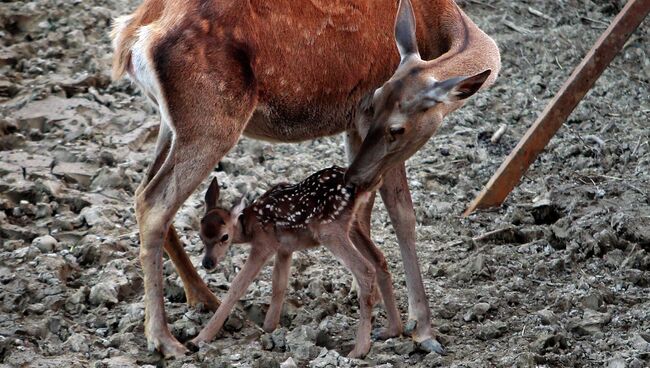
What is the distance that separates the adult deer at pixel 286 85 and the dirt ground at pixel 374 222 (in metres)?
0.38

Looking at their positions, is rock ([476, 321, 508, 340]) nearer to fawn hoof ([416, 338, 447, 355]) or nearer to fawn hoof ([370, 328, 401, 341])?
fawn hoof ([416, 338, 447, 355])

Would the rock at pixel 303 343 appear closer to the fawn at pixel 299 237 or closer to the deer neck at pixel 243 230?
the fawn at pixel 299 237

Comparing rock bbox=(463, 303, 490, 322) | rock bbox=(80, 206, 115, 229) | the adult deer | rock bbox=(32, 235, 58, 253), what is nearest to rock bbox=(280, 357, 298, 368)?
the adult deer

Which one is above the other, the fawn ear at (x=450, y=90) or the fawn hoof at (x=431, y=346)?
the fawn ear at (x=450, y=90)

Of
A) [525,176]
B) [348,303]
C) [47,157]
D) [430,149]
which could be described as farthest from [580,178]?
[47,157]

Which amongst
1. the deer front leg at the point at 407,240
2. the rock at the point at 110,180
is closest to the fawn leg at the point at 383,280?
the deer front leg at the point at 407,240

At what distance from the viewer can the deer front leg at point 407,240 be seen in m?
6.59

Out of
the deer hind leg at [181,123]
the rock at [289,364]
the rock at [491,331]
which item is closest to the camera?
the rock at [289,364]

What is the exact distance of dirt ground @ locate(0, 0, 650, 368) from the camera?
634 centimetres

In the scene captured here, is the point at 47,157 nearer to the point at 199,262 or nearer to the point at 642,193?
the point at 199,262

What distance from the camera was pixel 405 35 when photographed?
20.8ft

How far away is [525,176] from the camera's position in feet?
29.8

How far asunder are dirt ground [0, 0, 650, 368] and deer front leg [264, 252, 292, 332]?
0.09 meters

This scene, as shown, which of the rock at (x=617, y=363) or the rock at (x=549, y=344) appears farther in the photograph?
the rock at (x=549, y=344)
